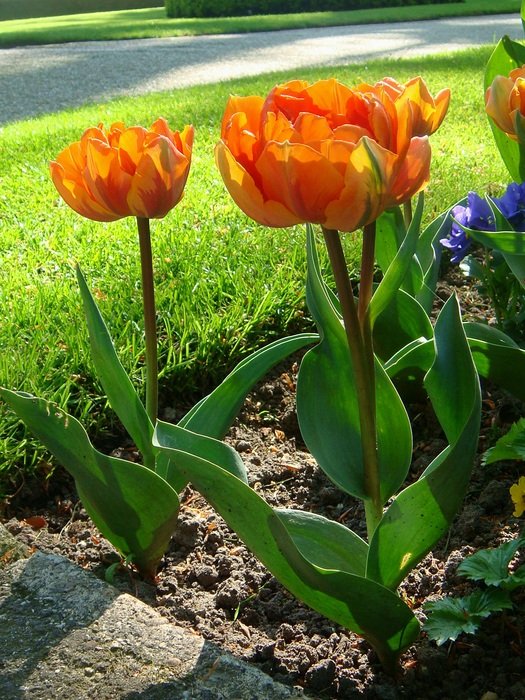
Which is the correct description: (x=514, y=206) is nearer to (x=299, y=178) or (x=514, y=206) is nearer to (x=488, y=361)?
(x=488, y=361)

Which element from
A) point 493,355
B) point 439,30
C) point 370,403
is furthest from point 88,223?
point 439,30

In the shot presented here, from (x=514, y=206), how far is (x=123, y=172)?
A: 886 millimetres

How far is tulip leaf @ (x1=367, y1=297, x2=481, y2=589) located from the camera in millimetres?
1097

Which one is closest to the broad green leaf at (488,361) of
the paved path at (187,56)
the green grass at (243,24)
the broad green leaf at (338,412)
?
the broad green leaf at (338,412)

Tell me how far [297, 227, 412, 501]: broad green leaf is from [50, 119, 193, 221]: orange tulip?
0.23m

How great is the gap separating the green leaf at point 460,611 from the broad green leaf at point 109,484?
0.42 m

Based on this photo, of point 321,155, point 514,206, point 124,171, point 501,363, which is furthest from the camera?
point 514,206

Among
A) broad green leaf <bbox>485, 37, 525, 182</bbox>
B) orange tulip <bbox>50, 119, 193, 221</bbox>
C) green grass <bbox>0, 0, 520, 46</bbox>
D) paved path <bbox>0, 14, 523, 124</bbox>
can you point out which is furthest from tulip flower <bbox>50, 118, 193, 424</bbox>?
green grass <bbox>0, 0, 520, 46</bbox>

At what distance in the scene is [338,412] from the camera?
1.35m

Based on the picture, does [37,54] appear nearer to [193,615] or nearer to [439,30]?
[439,30]

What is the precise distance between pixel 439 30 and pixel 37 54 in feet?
17.3

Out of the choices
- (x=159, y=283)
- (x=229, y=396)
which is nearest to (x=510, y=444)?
(x=229, y=396)

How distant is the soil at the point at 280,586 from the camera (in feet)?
4.15

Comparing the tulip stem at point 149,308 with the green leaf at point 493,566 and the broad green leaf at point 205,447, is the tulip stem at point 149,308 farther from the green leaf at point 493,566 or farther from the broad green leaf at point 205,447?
the green leaf at point 493,566
